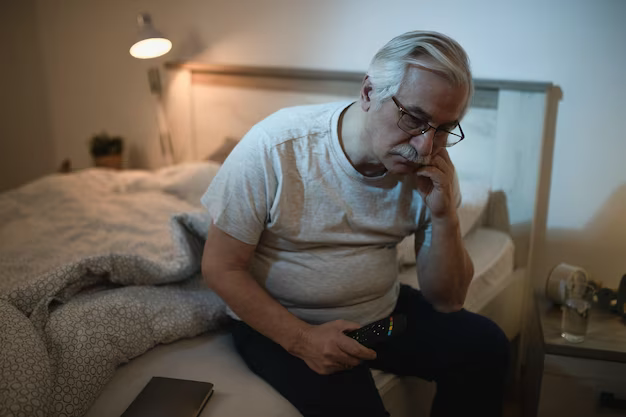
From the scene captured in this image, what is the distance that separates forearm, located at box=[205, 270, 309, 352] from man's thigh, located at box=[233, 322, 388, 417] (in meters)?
0.04

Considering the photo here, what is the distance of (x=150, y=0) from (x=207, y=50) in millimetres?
432

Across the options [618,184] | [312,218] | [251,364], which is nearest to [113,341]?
[251,364]

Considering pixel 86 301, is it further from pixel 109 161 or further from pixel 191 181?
pixel 109 161

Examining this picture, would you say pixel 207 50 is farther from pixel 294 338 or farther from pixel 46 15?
pixel 294 338

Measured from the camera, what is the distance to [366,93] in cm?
108

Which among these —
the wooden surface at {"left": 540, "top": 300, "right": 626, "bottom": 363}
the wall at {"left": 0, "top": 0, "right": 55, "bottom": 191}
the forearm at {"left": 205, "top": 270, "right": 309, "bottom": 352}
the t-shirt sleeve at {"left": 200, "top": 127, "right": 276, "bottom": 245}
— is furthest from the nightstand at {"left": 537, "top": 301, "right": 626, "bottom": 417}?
the wall at {"left": 0, "top": 0, "right": 55, "bottom": 191}

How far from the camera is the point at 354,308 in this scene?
3.89 feet

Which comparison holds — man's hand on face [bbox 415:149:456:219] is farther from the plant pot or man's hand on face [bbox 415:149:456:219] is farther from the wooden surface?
the plant pot

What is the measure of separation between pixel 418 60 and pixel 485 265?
2.99ft

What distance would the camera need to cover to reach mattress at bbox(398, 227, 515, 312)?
5.24 ft

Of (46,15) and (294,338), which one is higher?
(46,15)

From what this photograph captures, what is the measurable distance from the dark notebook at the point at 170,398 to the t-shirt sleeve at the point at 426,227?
562 millimetres

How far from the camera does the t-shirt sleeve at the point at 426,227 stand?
1233 millimetres

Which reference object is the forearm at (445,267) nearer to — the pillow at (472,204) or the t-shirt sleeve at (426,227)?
the t-shirt sleeve at (426,227)
